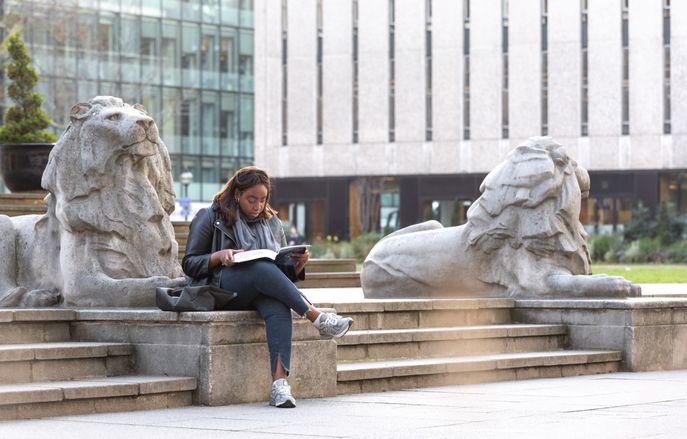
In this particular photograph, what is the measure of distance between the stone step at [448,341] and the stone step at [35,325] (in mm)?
2203

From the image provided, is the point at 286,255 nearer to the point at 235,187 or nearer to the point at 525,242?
the point at 235,187

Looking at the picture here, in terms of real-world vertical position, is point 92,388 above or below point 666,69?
below

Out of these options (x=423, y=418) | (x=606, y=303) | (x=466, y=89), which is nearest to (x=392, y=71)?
(x=466, y=89)

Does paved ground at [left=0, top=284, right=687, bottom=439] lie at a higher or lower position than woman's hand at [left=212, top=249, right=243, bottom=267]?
lower

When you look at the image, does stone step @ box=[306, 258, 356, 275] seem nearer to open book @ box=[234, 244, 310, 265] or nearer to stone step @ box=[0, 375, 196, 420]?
open book @ box=[234, 244, 310, 265]

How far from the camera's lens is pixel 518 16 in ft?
209

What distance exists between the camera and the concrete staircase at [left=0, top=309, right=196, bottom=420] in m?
9.09

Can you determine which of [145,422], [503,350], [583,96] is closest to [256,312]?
[145,422]

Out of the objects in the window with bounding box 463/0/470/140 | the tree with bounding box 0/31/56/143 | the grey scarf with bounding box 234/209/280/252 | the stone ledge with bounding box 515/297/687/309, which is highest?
the window with bounding box 463/0/470/140

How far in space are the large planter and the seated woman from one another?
9365 mm

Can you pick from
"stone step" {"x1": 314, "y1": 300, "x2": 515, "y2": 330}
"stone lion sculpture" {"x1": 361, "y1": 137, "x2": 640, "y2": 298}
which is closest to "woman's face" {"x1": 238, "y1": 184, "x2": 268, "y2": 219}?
"stone step" {"x1": 314, "y1": 300, "x2": 515, "y2": 330}

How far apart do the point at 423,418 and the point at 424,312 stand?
A: 4158mm

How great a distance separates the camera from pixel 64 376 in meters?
9.89

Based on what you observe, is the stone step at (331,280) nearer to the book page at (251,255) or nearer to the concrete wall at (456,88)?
the book page at (251,255)
